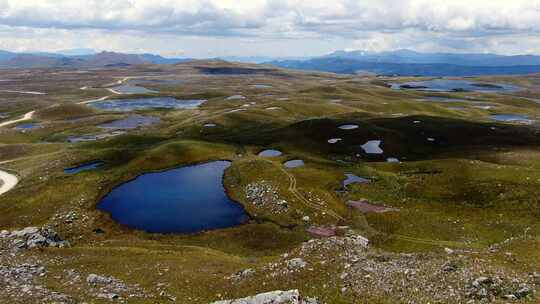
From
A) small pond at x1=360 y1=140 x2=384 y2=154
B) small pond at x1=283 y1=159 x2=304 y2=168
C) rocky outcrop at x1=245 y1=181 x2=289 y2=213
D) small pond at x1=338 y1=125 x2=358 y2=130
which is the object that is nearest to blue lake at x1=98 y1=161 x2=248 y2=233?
rocky outcrop at x1=245 y1=181 x2=289 y2=213

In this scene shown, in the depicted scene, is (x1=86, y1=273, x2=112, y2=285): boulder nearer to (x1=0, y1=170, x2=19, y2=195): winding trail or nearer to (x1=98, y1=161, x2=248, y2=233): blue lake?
(x1=98, y1=161, x2=248, y2=233): blue lake

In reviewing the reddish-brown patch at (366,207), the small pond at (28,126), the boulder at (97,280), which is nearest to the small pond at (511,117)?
the reddish-brown patch at (366,207)

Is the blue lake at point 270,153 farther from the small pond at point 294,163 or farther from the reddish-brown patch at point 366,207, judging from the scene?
the reddish-brown patch at point 366,207

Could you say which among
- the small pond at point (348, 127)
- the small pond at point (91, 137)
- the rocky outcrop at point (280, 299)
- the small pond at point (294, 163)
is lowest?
the small pond at point (91, 137)

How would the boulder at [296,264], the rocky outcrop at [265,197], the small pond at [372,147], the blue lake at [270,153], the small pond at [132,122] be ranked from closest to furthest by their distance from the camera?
the boulder at [296,264]
the rocky outcrop at [265,197]
the blue lake at [270,153]
the small pond at [372,147]
the small pond at [132,122]

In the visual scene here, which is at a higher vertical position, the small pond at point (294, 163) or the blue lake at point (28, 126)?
the small pond at point (294, 163)

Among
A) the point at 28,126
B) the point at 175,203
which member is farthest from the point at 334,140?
the point at 28,126
